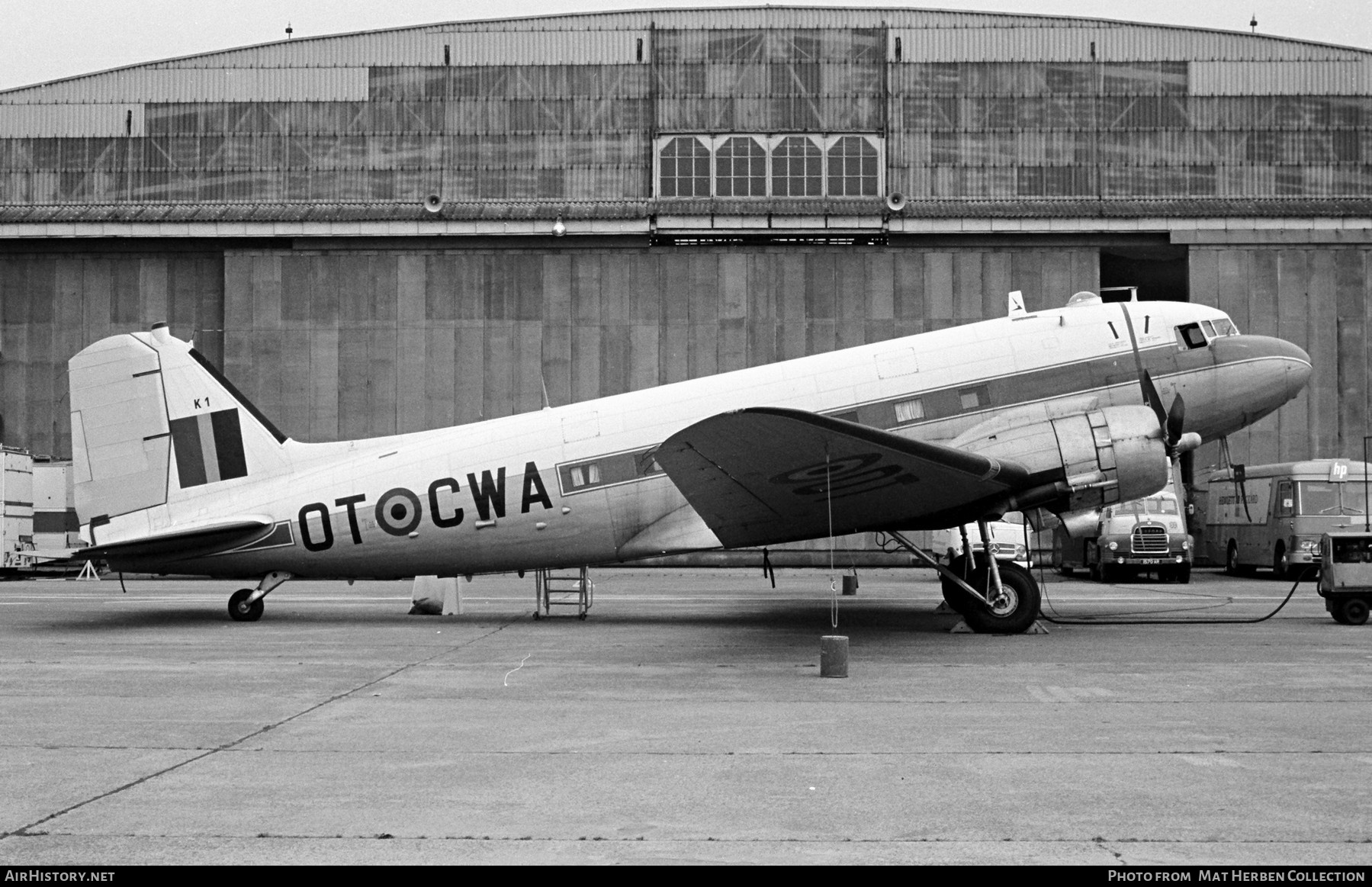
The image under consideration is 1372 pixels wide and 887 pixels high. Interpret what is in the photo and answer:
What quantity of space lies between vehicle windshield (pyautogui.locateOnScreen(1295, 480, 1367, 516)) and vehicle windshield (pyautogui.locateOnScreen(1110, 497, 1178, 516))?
3.36 meters

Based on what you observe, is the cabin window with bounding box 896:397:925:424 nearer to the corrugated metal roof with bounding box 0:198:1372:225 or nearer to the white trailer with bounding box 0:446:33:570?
the corrugated metal roof with bounding box 0:198:1372:225

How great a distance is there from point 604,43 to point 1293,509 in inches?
1165

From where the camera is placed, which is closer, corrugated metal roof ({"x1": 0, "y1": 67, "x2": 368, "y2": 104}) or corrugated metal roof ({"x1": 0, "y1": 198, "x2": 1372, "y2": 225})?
corrugated metal roof ({"x1": 0, "y1": 198, "x2": 1372, "y2": 225})

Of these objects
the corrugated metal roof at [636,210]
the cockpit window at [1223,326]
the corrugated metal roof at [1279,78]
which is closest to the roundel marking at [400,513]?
the cockpit window at [1223,326]

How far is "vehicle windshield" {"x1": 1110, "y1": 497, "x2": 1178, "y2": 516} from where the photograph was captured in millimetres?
34375

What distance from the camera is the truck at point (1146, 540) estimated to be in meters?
33.8

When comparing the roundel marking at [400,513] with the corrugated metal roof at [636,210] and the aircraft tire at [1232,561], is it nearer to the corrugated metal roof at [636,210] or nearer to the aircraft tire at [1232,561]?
the corrugated metal roof at [636,210]

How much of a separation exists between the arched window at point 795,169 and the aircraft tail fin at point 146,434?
1190 inches

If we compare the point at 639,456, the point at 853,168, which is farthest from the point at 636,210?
the point at 639,456

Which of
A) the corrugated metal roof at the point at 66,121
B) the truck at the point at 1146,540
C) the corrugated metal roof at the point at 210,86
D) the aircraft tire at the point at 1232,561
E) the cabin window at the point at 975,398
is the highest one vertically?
the corrugated metal roof at the point at 210,86

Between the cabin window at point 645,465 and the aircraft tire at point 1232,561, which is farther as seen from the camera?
the aircraft tire at point 1232,561

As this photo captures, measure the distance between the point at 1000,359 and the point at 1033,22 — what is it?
110 feet

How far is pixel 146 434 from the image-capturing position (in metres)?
19.2

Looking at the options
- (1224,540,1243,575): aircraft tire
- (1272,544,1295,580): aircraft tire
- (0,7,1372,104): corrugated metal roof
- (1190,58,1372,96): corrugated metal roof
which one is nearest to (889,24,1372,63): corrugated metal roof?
(0,7,1372,104): corrugated metal roof
